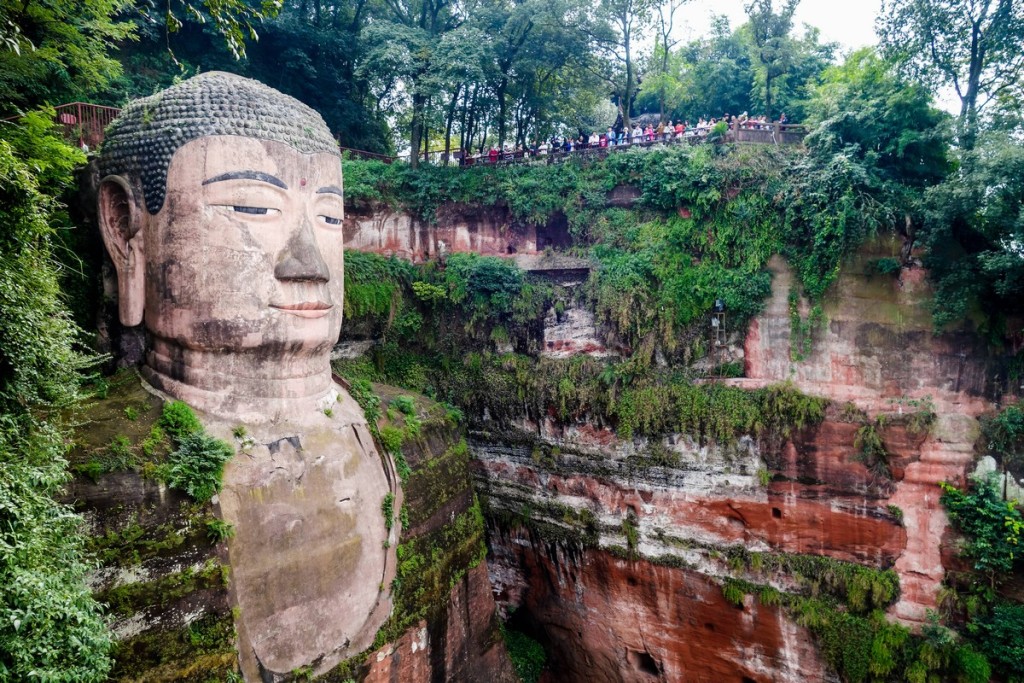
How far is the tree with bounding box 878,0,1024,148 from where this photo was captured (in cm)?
1073

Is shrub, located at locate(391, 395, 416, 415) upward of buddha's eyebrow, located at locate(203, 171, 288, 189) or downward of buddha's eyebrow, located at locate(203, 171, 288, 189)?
downward

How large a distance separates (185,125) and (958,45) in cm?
1307

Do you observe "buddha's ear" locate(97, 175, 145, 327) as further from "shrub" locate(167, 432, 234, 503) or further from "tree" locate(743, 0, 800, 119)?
"tree" locate(743, 0, 800, 119)

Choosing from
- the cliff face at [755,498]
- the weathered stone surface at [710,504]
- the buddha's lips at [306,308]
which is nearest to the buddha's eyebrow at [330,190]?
the buddha's lips at [306,308]

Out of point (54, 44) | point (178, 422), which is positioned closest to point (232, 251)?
point (178, 422)

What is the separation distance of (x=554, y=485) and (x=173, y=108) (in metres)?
9.62

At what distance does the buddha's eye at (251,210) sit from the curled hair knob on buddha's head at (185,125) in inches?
32.6

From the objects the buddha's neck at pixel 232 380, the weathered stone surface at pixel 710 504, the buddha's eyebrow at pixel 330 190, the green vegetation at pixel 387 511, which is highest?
the buddha's eyebrow at pixel 330 190

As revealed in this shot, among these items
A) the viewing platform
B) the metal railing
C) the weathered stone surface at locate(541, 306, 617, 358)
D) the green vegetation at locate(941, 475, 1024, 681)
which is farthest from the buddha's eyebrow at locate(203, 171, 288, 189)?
the green vegetation at locate(941, 475, 1024, 681)

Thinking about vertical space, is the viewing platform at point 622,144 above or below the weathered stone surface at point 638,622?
above

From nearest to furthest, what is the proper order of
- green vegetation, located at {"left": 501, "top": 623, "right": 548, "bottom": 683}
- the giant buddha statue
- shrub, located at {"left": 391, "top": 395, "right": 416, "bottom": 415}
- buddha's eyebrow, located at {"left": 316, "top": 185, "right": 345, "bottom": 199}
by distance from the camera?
the giant buddha statue < buddha's eyebrow, located at {"left": 316, "top": 185, "right": 345, "bottom": 199} < shrub, located at {"left": 391, "top": 395, "right": 416, "bottom": 415} < green vegetation, located at {"left": 501, "top": 623, "right": 548, "bottom": 683}

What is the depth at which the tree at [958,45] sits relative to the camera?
1073 cm

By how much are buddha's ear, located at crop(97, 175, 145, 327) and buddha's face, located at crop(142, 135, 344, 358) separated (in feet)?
0.41

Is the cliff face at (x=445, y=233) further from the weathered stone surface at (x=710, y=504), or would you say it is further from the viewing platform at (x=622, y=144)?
the weathered stone surface at (x=710, y=504)
